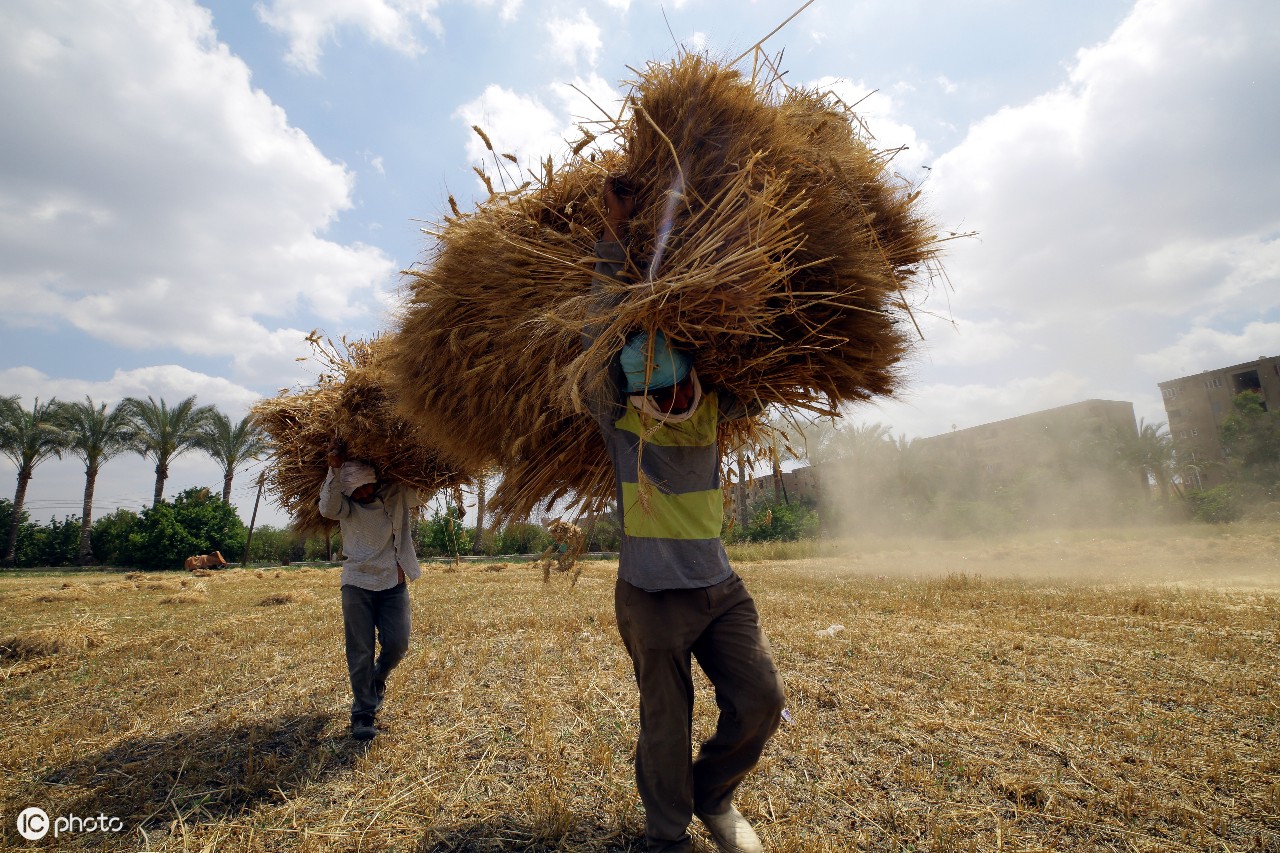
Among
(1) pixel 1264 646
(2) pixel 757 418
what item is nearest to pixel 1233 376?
(1) pixel 1264 646

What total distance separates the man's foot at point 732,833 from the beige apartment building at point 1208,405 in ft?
138

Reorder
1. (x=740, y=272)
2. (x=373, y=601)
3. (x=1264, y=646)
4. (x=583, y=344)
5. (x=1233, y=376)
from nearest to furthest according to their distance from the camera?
(x=740, y=272) < (x=583, y=344) < (x=373, y=601) < (x=1264, y=646) < (x=1233, y=376)

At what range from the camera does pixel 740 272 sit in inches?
80.9

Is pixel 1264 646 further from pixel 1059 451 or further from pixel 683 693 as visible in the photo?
pixel 1059 451

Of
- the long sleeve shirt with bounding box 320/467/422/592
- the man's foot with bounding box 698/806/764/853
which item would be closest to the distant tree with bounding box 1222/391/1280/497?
the man's foot with bounding box 698/806/764/853

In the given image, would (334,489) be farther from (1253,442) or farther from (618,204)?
(1253,442)

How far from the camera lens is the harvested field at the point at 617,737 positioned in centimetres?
254

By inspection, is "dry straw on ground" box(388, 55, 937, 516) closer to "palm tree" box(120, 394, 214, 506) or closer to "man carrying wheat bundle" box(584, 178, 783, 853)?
"man carrying wheat bundle" box(584, 178, 783, 853)

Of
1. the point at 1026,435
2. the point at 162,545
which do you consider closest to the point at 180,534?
the point at 162,545

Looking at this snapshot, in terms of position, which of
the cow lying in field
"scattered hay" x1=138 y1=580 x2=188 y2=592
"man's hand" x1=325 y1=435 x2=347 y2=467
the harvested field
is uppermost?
"man's hand" x1=325 y1=435 x2=347 y2=467

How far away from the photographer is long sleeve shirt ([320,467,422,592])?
4.03 meters

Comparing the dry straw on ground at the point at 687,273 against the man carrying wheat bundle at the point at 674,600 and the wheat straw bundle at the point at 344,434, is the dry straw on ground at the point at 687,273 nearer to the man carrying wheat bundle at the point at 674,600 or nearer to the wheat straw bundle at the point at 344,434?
the man carrying wheat bundle at the point at 674,600

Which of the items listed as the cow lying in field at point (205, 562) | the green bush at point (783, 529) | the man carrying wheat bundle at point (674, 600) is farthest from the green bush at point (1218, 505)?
the cow lying in field at point (205, 562)

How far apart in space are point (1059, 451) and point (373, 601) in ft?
136
